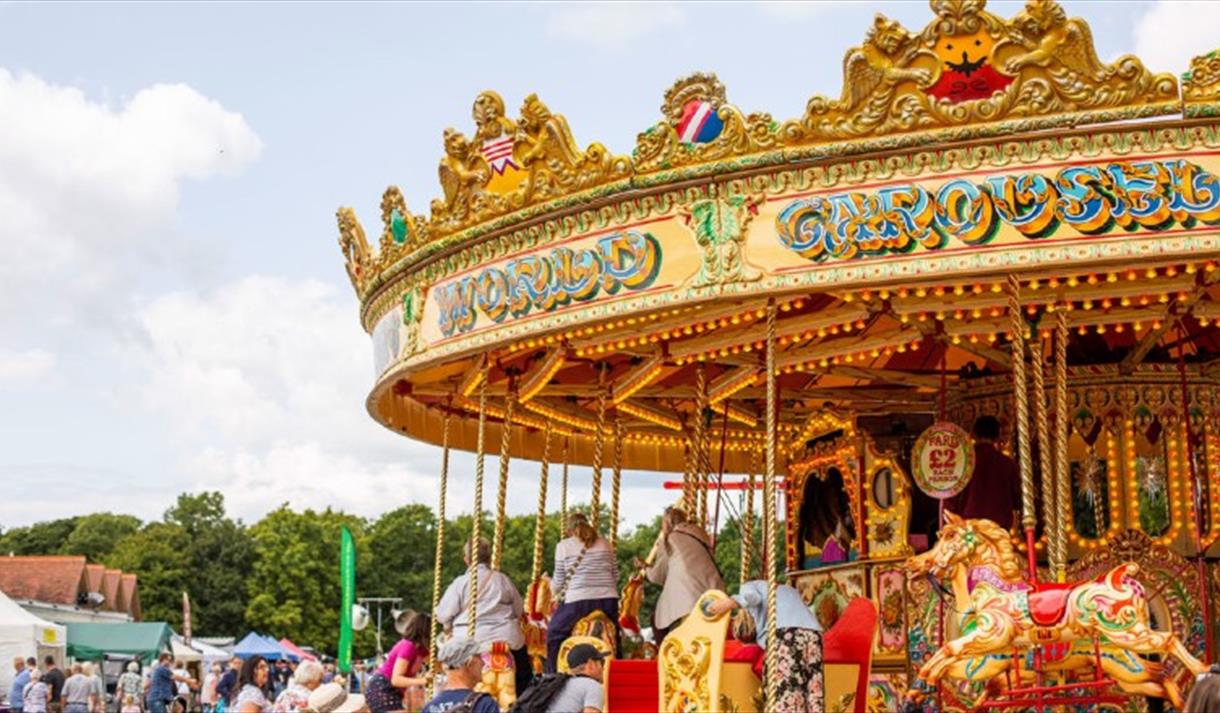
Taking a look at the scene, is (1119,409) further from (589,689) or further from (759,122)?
(589,689)

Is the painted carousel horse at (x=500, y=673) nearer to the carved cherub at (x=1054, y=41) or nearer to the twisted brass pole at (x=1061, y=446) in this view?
the twisted brass pole at (x=1061, y=446)

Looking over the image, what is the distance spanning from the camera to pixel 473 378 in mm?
11023

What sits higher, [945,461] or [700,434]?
[700,434]

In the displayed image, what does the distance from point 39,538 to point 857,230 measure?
77951 millimetres

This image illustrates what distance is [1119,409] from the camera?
1052cm

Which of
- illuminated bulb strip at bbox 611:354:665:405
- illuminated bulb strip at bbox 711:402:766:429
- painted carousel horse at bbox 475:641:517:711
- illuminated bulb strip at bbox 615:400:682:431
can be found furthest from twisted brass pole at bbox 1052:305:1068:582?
illuminated bulb strip at bbox 615:400:682:431

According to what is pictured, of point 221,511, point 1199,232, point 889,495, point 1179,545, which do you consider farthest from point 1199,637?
point 221,511

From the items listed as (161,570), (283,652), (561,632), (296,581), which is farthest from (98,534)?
(561,632)

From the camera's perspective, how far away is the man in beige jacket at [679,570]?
9734 mm

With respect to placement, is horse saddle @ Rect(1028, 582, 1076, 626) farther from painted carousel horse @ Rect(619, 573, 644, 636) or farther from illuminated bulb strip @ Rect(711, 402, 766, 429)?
illuminated bulb strip @ Rect(711, 402, 766, 429)

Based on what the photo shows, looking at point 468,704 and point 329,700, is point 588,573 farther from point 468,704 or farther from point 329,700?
point 468,704

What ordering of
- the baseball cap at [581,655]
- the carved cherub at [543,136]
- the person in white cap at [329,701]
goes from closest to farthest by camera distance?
the baseball cap at [581,655]
the person in white cap at [329,701]
the carved cherub at [543,136]

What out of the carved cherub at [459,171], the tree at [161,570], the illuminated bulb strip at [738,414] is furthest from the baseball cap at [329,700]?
the tree at [161,570]

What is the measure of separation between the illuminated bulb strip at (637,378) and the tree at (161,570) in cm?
4960
